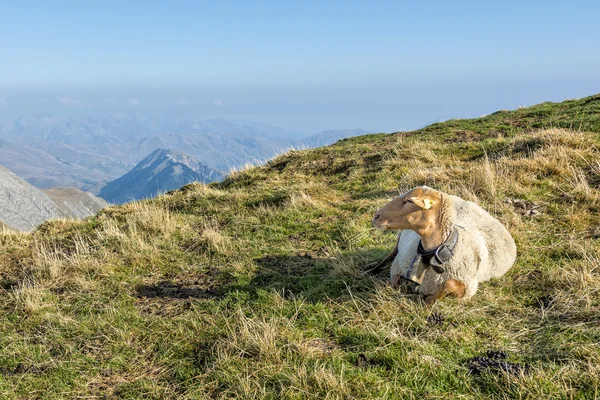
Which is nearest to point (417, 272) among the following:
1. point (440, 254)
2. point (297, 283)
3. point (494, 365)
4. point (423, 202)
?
point (440, 254)

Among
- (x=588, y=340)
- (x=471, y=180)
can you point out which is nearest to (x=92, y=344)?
(x=588, y=340)

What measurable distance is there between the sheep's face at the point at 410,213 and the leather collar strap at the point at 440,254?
0.27 metres

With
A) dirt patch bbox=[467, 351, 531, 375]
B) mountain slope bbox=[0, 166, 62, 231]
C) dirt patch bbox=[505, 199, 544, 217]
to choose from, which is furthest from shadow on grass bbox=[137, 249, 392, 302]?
mountain slope bbox=[0, 166, 62, 231]

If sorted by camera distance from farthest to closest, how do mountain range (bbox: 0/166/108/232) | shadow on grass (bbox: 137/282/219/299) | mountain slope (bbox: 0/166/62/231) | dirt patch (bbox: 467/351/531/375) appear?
1. mountain slope (bbox: 0/166/62/231)
2. mountain range (bbox: 0/166/108/232)
3. shadow on grass (bbox: 137/282/219/299)
4. dirt patch (bbox: 467/351/531/375)

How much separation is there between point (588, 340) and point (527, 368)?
864 millimetres

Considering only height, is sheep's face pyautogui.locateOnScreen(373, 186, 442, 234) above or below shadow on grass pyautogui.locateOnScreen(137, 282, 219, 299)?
above

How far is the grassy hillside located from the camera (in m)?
3.96


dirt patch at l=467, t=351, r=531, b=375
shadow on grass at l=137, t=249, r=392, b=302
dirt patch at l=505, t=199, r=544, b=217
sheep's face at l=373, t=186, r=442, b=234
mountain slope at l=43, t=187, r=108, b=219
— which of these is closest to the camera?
dirt patch at l=467, t=351, r=531, b=375

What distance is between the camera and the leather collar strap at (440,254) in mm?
4867

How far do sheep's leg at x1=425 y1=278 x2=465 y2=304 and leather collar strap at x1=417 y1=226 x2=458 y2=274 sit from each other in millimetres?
186

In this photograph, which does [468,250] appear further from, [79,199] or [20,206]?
[79,199]

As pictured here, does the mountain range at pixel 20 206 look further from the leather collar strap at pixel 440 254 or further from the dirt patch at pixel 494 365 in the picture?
the dirt patch at pixel 494 365

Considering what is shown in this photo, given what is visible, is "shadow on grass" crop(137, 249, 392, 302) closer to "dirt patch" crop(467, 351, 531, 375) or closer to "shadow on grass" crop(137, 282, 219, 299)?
"shadow on grass" crop(137, 282, 219, 299)

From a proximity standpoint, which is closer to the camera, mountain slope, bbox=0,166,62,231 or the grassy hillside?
the grassy hillside
